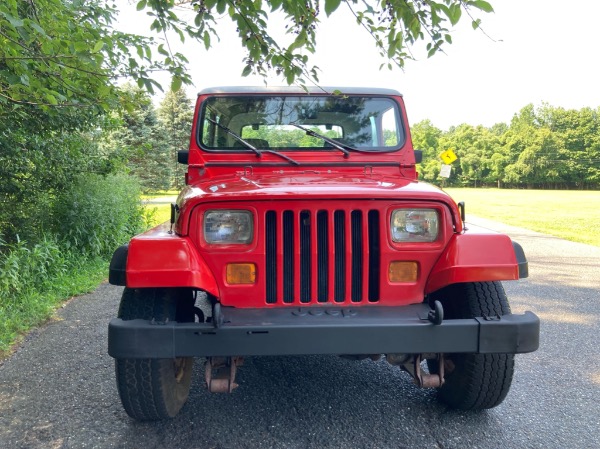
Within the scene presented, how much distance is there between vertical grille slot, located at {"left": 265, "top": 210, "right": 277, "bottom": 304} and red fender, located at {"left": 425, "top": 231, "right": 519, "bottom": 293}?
2.67 ft

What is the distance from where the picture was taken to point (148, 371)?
2396 millimetres

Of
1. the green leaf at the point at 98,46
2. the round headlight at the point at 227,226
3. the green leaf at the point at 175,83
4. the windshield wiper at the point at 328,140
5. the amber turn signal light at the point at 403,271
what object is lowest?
the amber turn signal light at the point at 403,271

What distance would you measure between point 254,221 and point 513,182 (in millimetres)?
74357

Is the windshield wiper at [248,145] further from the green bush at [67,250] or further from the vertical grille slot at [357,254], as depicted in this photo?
the green bush at [67,250]

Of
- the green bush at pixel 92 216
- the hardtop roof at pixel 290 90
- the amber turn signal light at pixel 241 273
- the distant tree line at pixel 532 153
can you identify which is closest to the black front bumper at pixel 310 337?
the amber turn signal light at pixel 241 273

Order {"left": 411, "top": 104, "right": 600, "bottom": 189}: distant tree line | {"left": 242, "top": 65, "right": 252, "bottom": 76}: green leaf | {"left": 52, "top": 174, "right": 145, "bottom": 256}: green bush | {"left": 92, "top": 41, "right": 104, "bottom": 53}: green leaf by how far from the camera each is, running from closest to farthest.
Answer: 1. {"left": 92, "top": 41, "right": 104, "bottom": 53}: green leaf
2. {"left": 242, "top": 65, "right": 252, "bottom": 76}: green leaf
3. {"left": 52, "top": 174, "right": 145, "bottom": 256}: green bush
4. {"left": 411, "top": 104, "right": 600, "bottom": 189}: distant tree line

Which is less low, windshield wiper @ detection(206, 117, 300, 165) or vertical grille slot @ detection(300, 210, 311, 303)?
windshield wiper @ detection(206, 117, 300, 165)

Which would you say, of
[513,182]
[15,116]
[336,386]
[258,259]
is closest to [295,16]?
[258,259]

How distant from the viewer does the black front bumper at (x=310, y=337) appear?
2164 mm

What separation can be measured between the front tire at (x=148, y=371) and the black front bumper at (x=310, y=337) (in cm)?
15

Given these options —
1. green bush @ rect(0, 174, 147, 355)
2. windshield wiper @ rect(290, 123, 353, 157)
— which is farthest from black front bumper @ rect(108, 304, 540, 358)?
green bush @ rect(0, 174, 147, 355)

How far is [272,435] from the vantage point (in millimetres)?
2572

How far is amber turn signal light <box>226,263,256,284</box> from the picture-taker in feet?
7.91

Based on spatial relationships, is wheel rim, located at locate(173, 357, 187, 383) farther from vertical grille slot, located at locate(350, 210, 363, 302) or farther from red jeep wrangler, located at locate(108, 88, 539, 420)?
vertical grille slot, located at locate(350, 210, 363, 302)
